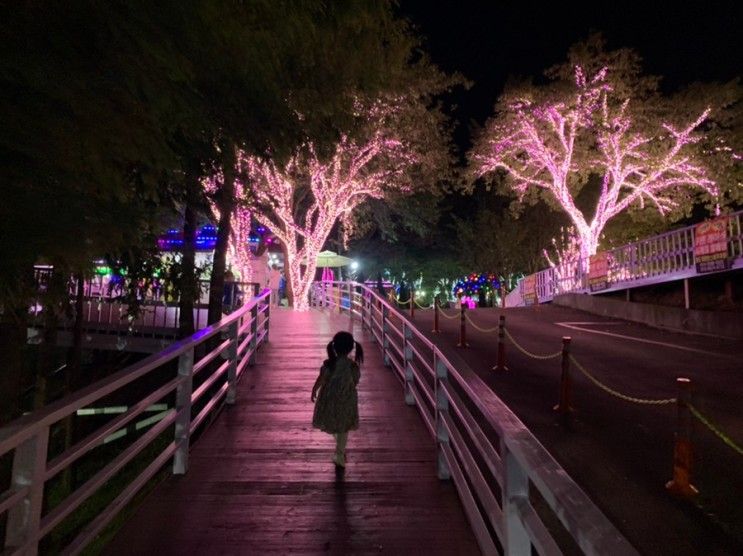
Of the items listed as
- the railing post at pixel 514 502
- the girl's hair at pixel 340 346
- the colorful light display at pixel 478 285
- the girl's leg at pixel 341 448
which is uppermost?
the colorful light display at pixel 478 285

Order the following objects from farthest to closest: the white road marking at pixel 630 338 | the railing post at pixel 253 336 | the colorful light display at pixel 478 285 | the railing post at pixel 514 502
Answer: the colorful light display at pixel 478 285 < the white road marking at pixel 630 338 < the railing post at pixel 253 336 < the railing post at pixel 514 502

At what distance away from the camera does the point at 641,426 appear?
6715mm

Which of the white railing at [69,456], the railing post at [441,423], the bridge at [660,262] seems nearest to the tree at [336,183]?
the bridge at [660,262]

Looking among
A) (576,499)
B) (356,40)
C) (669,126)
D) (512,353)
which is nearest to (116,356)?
(512,353)

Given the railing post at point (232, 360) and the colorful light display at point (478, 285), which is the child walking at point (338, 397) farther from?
the colorful light display at point (478, 285)

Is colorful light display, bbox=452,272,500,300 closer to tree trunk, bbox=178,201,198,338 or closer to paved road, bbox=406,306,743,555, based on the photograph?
paved road, bbox=406,306,743,555

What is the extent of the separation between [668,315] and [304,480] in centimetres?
1454

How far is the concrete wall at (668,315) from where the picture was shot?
14.2 m

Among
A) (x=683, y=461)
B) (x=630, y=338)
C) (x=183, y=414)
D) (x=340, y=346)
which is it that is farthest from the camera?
(x=630, y=338)

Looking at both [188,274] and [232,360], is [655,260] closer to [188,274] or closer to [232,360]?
[188,274]

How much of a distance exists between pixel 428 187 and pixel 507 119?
474 cm

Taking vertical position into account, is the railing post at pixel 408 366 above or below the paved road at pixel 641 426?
above

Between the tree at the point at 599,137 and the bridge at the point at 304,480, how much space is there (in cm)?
1858

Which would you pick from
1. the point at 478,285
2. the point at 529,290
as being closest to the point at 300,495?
the point at 529,290
